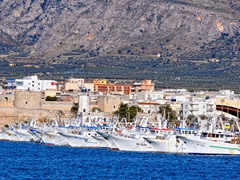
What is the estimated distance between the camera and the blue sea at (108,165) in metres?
74.3

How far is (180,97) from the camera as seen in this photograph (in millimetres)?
162000

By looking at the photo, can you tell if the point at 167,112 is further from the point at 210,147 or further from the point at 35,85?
the point at 210,147

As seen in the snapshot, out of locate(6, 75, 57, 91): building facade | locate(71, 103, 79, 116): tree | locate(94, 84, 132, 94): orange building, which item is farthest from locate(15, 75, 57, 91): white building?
locate(71, 103, 79, 116): tree

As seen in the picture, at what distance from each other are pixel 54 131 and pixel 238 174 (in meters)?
40.6

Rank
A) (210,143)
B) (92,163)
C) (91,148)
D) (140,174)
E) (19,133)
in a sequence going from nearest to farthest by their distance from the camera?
(140,174) < (92,163) < (210,143) < (91,148) < (19,133)

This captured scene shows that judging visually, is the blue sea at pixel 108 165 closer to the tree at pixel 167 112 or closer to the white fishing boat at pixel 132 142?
the white fishing boat at pixel 132 142

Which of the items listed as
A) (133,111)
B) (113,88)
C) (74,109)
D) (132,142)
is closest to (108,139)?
(132,142)

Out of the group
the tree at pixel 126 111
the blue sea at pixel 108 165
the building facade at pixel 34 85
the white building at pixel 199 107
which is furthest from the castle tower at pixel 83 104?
the blue sea at pixel 108 165

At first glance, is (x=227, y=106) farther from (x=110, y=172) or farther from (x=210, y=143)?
(x=110, y=172)

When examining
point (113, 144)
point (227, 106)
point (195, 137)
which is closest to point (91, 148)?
point (113, 144)

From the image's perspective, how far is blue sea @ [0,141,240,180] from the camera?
7431cm

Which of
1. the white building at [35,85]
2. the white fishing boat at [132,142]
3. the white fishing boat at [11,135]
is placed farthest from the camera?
the white building at [35,85]

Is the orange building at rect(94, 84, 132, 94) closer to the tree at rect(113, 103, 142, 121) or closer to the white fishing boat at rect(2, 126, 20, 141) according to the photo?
the tree at rect(113, 103, 142, 121)

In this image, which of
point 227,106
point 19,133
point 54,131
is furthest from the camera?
point 227,106
